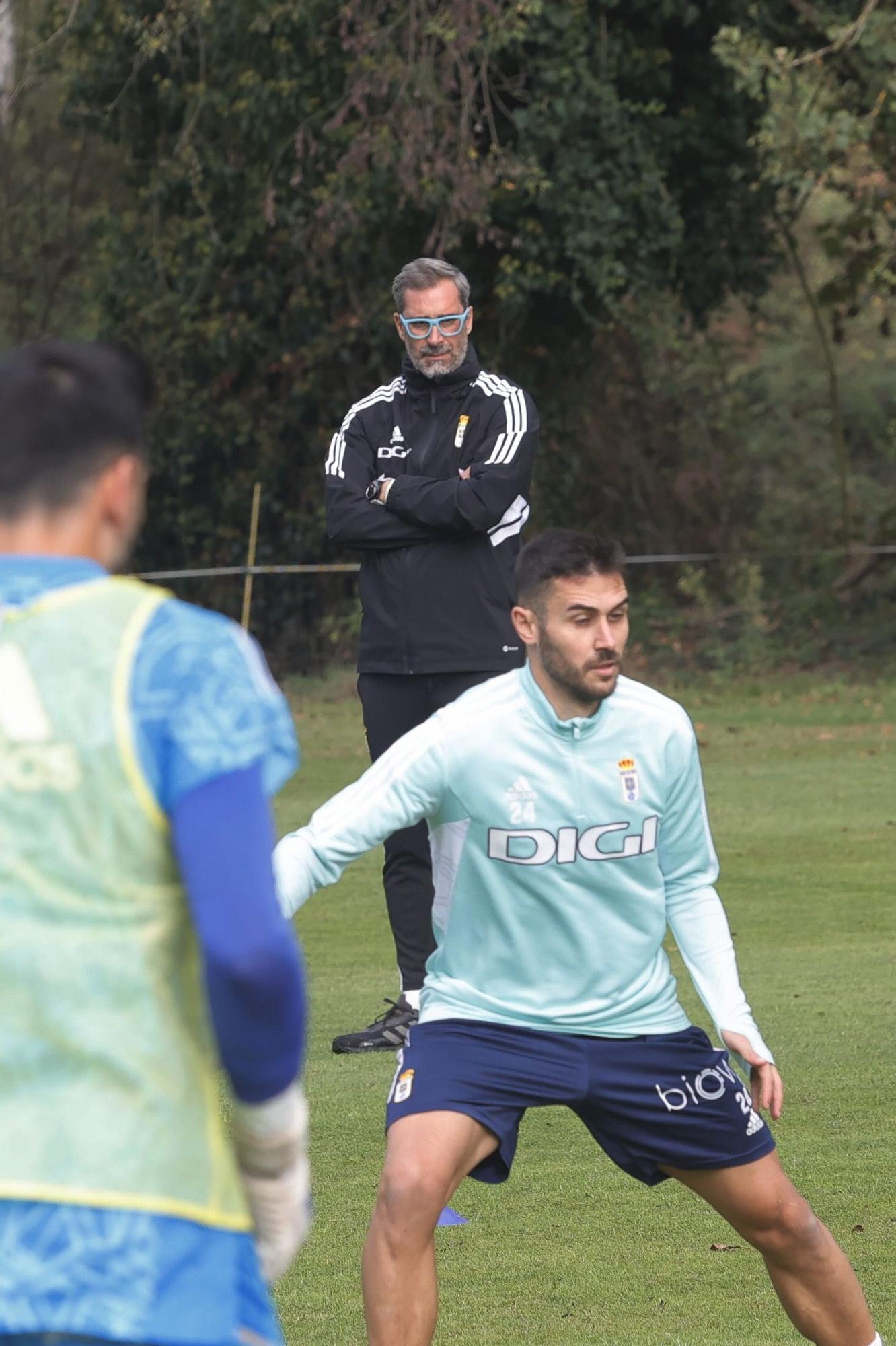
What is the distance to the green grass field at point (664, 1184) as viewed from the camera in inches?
195

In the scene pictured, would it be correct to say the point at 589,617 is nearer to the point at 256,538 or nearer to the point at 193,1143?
the point at 193,1143

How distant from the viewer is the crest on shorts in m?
4.27

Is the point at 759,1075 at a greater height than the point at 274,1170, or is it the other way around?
the point at 274,1170

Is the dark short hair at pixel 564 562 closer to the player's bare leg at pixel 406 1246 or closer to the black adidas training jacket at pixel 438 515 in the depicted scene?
the player's bare leg at pixel 406 1246

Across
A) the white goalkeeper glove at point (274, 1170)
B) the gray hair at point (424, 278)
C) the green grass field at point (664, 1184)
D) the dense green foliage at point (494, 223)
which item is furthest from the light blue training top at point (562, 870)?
the dense green foliage at point (494, 223)

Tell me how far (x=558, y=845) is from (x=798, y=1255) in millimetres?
928

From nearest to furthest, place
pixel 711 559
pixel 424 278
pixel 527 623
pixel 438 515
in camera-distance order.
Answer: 1. pixel 527 623
2. pixel 424 278
3. pixel 438 515
4. pixel 711 559

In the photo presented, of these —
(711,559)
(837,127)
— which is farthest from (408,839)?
(711,559)

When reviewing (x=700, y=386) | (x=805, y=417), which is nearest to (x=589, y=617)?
(x=700, y=386)

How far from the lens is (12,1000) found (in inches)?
89.5

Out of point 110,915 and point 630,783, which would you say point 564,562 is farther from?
point 110,915

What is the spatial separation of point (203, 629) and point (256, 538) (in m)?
23.2

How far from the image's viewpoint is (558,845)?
4395 millimetres

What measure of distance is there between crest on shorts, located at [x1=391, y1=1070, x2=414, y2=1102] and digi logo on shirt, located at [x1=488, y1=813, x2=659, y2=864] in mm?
464
